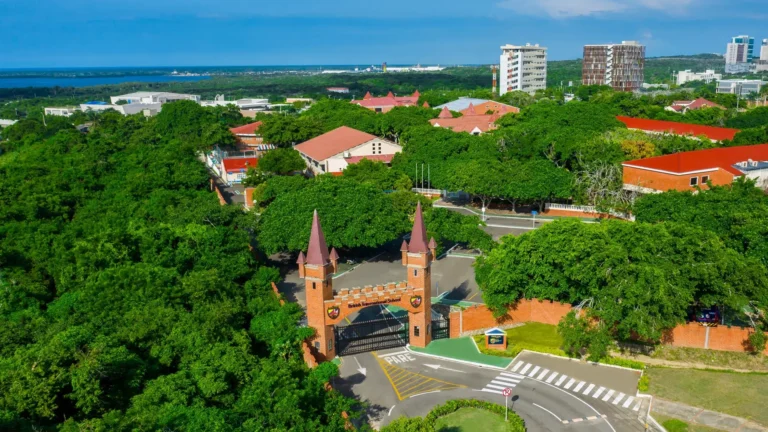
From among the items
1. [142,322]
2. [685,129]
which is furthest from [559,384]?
[685,129]

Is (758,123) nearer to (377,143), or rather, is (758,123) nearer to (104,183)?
(377,143)

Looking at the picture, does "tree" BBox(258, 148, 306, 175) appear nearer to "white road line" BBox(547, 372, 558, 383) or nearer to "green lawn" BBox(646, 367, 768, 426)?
"white road line" BBox(547, 372, 558, 383)

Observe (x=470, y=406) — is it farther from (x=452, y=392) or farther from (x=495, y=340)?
(x=495, y=340)

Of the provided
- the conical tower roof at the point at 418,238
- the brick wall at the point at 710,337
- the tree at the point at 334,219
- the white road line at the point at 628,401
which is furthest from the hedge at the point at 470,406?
the tree at the point at 334,219

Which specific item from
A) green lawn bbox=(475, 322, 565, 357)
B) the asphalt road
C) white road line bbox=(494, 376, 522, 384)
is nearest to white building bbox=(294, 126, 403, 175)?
green lawn bbox=(475, 322, 565, 357)

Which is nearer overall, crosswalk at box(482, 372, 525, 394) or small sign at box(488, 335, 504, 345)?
crosswalk at box(482, 372, 525, 394)

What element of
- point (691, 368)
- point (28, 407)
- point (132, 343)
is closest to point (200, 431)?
point (28, 407)
